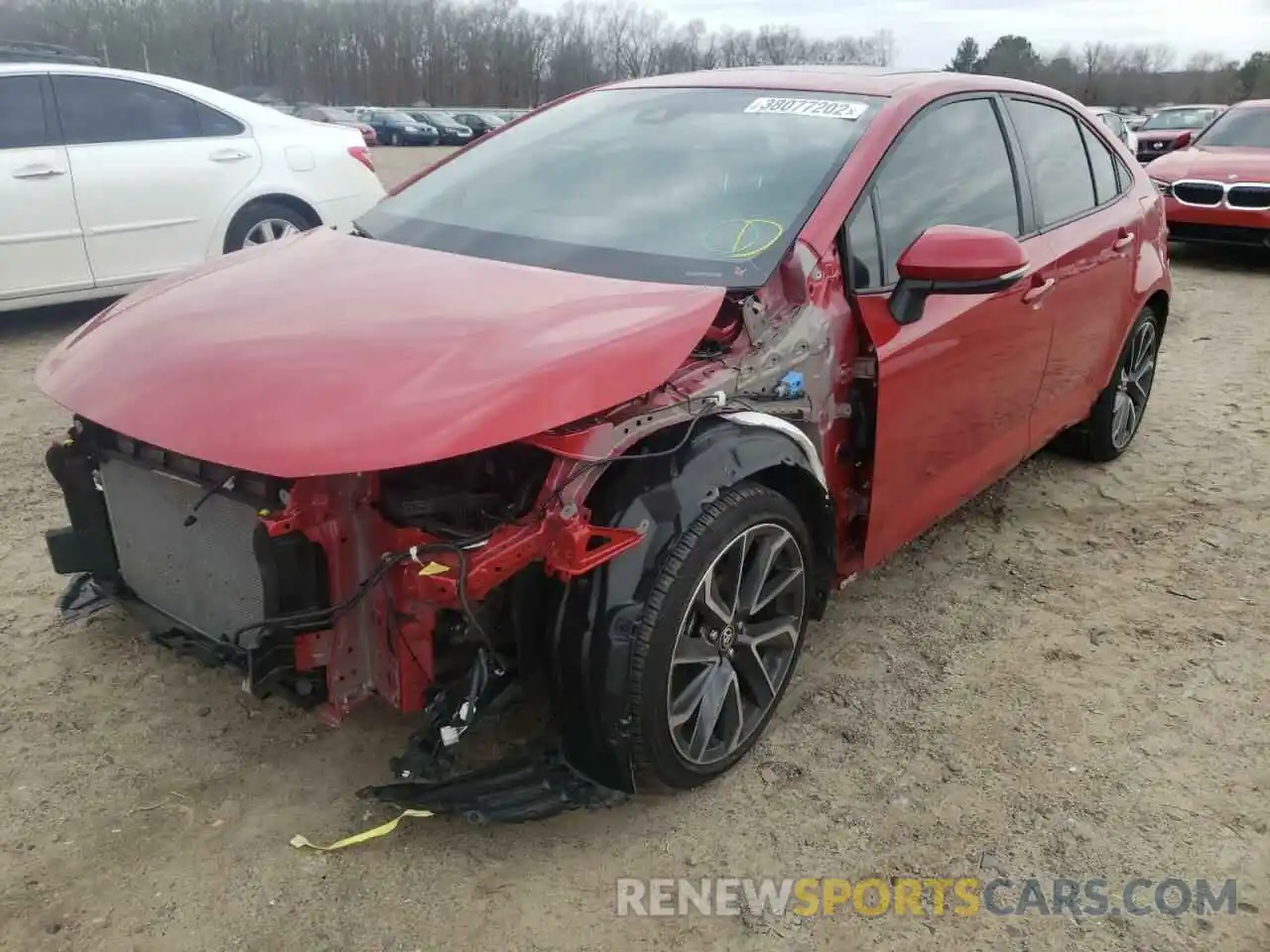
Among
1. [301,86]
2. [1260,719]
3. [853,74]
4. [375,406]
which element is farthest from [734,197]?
A: [301,86]

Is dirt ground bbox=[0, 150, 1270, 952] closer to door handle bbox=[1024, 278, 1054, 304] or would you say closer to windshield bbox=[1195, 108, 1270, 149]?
door handle bbox=[1024, 278, 1054, 304]

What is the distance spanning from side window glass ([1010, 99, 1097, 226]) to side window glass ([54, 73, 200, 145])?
5.09 m

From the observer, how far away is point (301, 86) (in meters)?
80.6

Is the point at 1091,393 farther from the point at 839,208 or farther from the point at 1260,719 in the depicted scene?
the point at 839,208

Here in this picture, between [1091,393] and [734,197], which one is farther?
[1091,393]

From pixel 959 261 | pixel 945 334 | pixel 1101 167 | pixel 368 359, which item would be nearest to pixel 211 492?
pixel 368 359

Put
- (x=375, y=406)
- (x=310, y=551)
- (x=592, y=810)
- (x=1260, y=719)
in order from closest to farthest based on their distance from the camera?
(x=375, y=406) → (x=310, y=551) → (x=592, y=810) → (x=1260, y=719)

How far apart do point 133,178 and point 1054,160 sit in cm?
515

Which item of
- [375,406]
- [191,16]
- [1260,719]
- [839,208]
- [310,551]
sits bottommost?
[1260,719]

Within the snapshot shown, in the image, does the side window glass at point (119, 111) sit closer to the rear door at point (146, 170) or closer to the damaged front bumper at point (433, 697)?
the rear door at point (146, 170)

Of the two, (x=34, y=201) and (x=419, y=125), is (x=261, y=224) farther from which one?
(x=419, y=125)

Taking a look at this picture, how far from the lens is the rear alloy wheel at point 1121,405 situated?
15.0 feet

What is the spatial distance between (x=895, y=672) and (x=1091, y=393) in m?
1.89

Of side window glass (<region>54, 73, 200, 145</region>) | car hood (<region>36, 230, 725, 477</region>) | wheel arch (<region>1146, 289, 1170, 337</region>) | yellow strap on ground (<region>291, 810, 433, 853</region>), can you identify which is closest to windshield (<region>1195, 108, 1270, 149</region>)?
wheel arch (<region>1146, 289, 1170, 337</region>)
